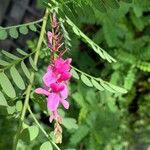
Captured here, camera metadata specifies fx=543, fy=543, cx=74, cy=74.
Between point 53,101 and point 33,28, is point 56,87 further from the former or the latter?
point 33,28

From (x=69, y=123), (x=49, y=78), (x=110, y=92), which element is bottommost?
(x=110, y=92)

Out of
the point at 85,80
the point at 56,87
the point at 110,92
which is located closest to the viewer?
the point at 56,87

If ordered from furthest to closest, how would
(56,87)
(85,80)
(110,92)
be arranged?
(110,92), (85,80), (56,87)

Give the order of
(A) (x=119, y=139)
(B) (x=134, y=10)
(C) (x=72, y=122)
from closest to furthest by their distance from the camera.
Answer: (C) (x=72, y=122)
(B) (x=134, y=10)
(A) (x=119, y=139)

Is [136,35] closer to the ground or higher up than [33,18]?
closer to the ground

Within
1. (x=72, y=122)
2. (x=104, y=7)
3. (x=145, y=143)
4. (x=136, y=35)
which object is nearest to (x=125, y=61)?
(x=136, y=35)

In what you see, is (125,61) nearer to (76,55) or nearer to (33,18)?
(76,55)

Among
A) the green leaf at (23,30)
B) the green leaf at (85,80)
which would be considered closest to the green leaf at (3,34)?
the green leaf at (23,30)

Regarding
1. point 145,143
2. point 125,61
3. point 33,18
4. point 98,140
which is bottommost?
point 145,143

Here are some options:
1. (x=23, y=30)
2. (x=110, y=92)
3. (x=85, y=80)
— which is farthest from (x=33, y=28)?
(x=110, y=92)

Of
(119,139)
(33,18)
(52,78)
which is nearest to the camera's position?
(52,78)
